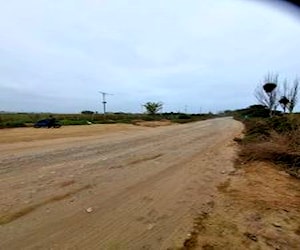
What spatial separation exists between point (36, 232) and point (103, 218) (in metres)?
1.10

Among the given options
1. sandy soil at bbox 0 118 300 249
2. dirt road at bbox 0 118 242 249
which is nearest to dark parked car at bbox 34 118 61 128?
dirt road at bbox 0 118 242 249

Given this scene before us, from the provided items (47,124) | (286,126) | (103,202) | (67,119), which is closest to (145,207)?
(103,202)

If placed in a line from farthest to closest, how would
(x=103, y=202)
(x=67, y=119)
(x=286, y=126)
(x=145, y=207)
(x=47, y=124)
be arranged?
(x=67, y=119)
(x=47, y=124)
(x=286, y=126)
(x=103, y=202)
(x=145, y=207)

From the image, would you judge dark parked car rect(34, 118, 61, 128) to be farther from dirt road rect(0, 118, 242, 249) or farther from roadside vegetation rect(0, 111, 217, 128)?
dirt road rect(0, 118, 242, 249)

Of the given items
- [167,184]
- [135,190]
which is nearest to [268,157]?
[167,184]

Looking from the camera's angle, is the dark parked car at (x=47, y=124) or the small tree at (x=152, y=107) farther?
the small tree at (x=152, y=107)

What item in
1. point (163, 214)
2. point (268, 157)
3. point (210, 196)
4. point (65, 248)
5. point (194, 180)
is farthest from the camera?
point (268, 157)

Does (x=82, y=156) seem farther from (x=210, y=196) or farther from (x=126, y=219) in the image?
(x=126, y=219)

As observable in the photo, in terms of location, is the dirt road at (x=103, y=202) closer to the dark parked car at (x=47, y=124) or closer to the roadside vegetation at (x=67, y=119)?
the dark parked car at (x=47, y=124)

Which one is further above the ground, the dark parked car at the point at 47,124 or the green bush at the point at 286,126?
the green bush at the point at 286,126

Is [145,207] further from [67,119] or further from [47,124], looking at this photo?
[67,119]

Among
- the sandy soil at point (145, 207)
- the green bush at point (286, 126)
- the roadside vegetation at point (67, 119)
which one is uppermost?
the green bush at point (286, 126)

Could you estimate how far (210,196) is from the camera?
7.47 meters

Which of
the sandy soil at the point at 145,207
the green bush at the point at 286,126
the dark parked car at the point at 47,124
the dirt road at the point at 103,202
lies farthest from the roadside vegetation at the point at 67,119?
the sandy soil at the point at 145,207
